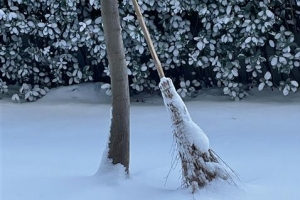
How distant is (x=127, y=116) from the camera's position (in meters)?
3.27

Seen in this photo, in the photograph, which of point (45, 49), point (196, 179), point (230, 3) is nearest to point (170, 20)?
point (230, 3)

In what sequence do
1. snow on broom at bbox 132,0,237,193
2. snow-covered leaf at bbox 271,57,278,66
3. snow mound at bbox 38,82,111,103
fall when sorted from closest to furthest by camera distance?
snow on broom at bbox 132,0,237,193
snow-covered leaf at bbox 271,57,278,66
snow mound at bbox 38,82,111,103

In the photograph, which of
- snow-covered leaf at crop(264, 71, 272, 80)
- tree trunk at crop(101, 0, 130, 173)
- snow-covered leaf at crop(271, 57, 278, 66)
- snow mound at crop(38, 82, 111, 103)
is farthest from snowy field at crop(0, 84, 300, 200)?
snow-covered leaf at crop(271, 57, 278, 66)

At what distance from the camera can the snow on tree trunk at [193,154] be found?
3.04 m

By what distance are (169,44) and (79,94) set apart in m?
1.31

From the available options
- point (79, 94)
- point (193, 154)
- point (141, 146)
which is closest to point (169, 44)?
point (79, 94)

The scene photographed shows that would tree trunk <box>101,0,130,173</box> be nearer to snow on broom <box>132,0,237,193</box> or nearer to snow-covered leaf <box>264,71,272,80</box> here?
snow on broom <box>132,0,237,193</box>

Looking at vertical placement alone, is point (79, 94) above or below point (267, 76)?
below

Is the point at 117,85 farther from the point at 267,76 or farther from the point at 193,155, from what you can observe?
the point at 267,76

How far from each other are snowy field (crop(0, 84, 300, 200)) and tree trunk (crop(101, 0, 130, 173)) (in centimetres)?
17

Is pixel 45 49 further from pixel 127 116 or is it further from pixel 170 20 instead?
pixel 127 116

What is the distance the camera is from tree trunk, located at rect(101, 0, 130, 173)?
3.15 meters

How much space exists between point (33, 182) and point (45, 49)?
9.49ft

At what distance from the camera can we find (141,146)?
4.15 meters
